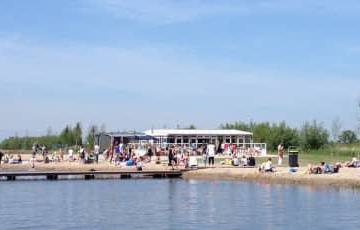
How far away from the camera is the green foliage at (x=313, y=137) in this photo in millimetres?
88312

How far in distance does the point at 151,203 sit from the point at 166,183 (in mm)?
10918

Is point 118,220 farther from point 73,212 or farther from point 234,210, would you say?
point 234,210

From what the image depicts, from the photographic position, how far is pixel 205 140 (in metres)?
78.3

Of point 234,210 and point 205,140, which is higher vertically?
point 205,140

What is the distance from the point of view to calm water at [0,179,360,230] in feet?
97.2

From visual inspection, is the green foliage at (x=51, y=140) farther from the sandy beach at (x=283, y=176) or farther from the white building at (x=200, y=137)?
the sandy beach at (x=283, y=176)

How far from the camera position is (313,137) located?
88.8 m

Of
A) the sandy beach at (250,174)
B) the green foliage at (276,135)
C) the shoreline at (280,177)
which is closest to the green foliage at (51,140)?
the green foliage at (276,135)

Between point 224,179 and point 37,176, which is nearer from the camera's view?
point 224,179

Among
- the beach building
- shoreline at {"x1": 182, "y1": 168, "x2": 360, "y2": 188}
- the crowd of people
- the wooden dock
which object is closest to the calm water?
shoreline at {"x1": 182, "y1": 168, "x2": 360, "y2": 188}

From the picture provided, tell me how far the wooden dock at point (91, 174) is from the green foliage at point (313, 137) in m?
38.0

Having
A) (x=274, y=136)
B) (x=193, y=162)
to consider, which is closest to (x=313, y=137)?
(x=274, y=136)

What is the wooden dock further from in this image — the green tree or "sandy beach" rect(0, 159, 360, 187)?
the green tree

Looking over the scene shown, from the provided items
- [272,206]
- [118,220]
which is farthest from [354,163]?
[118,220]
